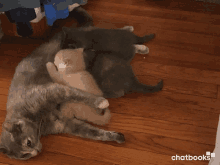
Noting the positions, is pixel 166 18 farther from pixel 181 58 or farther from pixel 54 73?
pixel 54 73

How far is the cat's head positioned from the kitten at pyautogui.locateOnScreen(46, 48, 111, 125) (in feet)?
0.83

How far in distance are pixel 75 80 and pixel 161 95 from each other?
24.5 inches

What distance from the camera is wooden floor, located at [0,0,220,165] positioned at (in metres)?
1.15

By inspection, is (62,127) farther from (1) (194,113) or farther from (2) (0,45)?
(2) (0,45)

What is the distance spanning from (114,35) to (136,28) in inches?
18.8

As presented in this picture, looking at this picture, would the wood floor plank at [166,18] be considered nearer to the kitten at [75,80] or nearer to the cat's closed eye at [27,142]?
the kitten at [75,80]

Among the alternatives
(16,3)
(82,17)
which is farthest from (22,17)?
(82,17)

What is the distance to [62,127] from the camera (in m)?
1.20

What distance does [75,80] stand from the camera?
1184 millimetres

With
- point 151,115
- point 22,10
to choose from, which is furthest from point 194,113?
point 22,10

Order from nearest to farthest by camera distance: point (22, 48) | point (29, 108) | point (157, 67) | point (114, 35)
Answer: point (29, 108) < point (114, 35) < point (157, 67) < point (22, 48)

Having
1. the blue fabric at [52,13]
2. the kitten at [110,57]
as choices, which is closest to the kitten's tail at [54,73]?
the kitten at [110,57]

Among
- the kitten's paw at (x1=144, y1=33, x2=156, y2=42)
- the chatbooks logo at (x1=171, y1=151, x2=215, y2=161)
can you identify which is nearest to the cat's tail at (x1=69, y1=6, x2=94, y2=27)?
the kitten's paw at (x1=144, y1=33, x2=156, y2=42)

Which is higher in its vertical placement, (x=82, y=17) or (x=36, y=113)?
(x=82, y=17)
